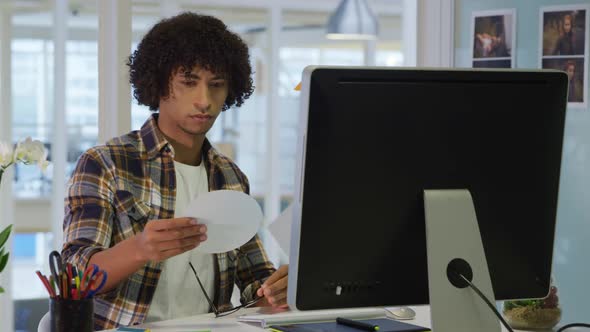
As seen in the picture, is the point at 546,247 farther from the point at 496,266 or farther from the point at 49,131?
the point at 49,131

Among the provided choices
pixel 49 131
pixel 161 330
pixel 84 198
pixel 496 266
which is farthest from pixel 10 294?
pixel 496 266

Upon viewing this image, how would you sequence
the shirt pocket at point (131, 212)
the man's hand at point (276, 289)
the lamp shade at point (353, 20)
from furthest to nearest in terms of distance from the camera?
1. the lamp shade at point (353, 20)
2. the shirt pocket at point (131, 212)
3. the man's hand at point (276, 289)

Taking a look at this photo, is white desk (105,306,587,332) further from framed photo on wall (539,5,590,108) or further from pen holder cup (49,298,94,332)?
framed photo on wall (539,5,590,108)

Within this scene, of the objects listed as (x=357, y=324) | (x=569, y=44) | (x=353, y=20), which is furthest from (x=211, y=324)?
(x=353, y=20)

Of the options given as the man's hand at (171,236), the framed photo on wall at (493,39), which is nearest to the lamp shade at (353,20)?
the framed photo on wall at (493,39)

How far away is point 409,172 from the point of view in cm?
127

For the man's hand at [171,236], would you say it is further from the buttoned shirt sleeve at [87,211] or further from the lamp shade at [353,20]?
the lamp shade at [353,20]

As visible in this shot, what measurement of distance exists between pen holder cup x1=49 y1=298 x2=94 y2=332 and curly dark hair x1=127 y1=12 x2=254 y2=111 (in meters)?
0.81

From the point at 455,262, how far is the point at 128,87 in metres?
1.81

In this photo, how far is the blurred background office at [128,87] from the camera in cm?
295

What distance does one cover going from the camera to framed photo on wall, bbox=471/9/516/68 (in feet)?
10.2

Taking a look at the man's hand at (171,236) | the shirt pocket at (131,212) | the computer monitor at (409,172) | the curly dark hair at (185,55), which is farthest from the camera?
the curly dark hair at (185,55)

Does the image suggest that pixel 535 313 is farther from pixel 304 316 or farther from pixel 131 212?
pixel 131 212

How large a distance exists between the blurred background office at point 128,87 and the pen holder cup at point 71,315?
5.07ft
